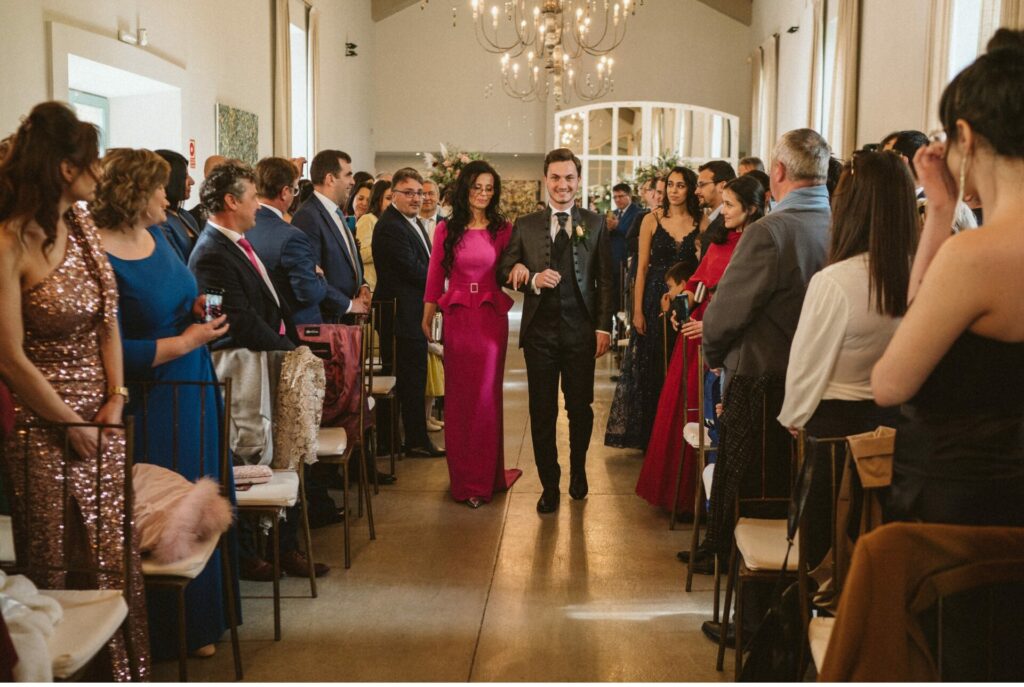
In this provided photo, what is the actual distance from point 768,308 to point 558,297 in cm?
187

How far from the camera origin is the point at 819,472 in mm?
2605

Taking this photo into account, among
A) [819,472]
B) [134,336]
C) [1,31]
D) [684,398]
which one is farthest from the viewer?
[1,31]

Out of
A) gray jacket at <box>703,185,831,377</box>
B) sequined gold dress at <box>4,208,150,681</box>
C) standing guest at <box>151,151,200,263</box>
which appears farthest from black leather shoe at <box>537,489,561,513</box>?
sequined gold dress at <box>4,208,150,681</box>

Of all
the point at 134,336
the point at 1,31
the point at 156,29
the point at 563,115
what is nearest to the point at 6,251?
the point at 134,336

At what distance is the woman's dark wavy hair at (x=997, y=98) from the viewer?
175 cm

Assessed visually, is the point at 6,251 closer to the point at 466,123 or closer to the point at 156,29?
the point at 156,29

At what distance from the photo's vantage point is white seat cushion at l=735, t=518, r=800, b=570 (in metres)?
2.97

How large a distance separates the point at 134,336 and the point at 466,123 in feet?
58.6

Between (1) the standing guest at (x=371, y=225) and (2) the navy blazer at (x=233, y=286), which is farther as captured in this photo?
(1) the standing guest at (x=371, y=225)

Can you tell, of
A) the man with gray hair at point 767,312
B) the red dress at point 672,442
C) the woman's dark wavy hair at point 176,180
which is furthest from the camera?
the red dress at point 672,442

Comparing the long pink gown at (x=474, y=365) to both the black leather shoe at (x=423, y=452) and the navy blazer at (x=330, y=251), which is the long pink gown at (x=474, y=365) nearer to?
the navy blazer at (x=330, y=251)

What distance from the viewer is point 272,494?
359 centimetres

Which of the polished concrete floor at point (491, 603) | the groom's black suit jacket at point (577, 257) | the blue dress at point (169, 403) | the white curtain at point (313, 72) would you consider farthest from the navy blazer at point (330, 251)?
the white curtain at point (313, 72)

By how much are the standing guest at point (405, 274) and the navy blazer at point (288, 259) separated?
1302 mm
